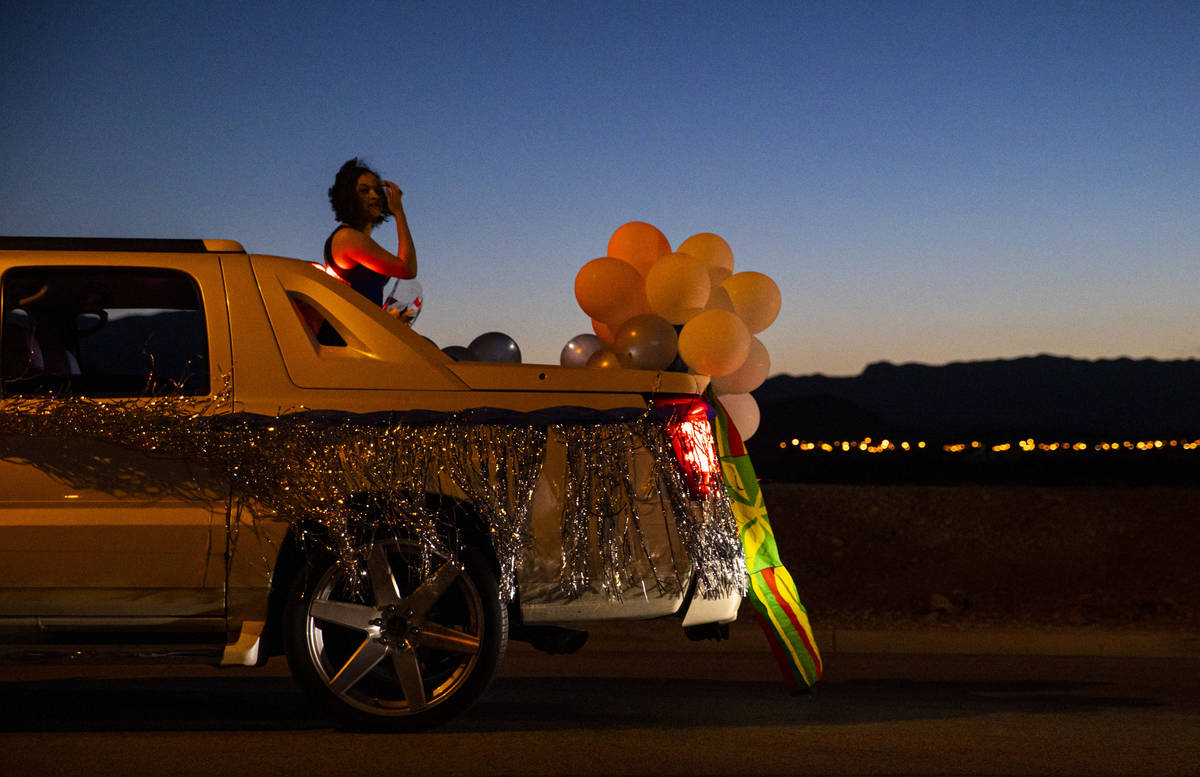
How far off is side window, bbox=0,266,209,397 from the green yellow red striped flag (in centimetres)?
241

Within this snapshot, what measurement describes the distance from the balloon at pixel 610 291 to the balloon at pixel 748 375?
759 millimetres

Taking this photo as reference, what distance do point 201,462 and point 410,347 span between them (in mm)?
953

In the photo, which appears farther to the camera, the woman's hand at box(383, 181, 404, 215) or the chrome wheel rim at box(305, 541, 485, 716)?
the woman's hand at box(383, 181, 404, 215)

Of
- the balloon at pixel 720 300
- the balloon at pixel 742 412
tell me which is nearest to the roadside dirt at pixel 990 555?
the balloon at pixel 742 412

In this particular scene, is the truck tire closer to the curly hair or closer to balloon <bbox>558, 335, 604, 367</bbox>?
the curly hair

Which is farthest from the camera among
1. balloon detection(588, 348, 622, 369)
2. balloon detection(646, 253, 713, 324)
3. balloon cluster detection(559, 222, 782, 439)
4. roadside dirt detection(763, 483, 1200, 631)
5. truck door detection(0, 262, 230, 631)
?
roadside dirt detection(763, 483, 1200, 631)

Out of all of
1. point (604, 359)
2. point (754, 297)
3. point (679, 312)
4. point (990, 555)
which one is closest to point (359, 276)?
point (604, 359)

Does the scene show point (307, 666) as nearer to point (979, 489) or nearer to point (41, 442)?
point (41, 442)

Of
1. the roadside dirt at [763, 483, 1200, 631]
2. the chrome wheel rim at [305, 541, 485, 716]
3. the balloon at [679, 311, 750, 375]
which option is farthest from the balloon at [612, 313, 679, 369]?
the chrome wheel rim at [305, 541, 485, 716]

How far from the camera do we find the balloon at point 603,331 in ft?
31.2

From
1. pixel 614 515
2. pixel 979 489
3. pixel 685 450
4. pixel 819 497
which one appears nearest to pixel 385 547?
pixel 614 515

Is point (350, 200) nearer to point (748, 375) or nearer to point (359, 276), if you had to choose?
point (359, 276)

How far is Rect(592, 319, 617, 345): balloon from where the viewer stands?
9523mm

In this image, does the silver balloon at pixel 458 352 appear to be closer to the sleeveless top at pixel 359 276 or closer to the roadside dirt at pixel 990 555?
the sleeveless top at pixel 359 276
